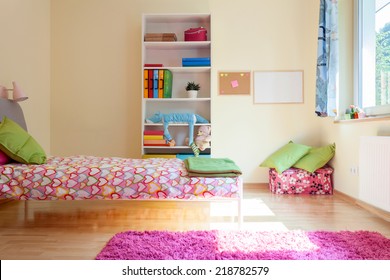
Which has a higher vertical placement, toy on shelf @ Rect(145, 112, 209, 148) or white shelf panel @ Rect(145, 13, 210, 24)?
white shelf panel @ Rect(145, 13, 210, 24)

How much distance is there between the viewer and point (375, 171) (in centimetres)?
260

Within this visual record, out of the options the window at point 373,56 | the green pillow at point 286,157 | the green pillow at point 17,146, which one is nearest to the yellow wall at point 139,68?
the green pillow at point 286,157

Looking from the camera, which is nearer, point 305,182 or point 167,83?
point 305,182

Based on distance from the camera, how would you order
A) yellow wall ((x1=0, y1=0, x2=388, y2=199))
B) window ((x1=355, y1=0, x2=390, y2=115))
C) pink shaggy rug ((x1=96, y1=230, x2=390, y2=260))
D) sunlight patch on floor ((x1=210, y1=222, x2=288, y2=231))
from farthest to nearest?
yellow wall ((x1=0, y1=0, x2=388, y2=199))
window ((x1=355, y1=0, x2=390, y2=115))
sunlight patch on floor ((x1=210, y1=222, x2=288, y2=231))
pink shaggy rug ((x1=96, y1=230, x2=390, y2=260))

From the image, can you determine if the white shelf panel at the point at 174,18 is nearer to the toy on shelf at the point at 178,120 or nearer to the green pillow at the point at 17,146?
the toy on shelf at the point at 178,120

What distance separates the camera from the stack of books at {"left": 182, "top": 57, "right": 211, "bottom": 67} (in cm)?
389

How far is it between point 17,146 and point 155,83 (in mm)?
1755

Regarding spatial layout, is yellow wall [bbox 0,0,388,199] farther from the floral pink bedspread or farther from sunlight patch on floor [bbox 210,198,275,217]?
the floral pink bedspread

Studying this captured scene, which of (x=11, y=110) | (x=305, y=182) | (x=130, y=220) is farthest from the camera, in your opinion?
(x=305, y=182)

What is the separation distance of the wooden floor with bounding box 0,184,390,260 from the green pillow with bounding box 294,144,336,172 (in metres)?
0.41

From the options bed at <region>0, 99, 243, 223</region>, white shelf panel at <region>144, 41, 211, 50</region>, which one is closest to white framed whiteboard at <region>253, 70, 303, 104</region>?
white shelf panel at <region>144, 41, 211, 50</region>

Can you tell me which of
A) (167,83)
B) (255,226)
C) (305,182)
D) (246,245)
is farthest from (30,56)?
(305,182)

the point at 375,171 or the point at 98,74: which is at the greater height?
the point at 98,74

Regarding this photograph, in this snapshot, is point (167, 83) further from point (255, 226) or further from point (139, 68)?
point (255, 226)
